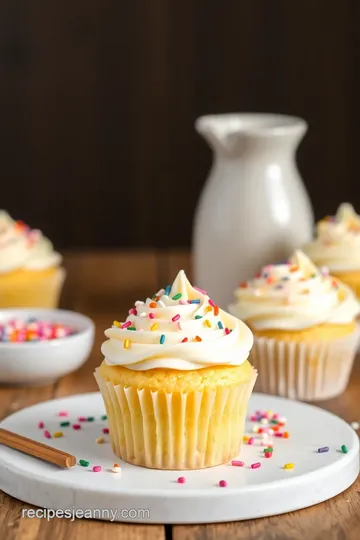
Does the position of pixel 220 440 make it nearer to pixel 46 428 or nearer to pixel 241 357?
pixel 241 357

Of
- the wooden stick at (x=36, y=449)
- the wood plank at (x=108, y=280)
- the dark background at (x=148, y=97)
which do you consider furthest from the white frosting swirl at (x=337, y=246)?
the dark background at (x=148, y=97)

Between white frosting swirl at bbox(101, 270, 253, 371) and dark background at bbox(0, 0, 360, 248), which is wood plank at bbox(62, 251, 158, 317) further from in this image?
dark background at bbox(0, 0, 360, 248)

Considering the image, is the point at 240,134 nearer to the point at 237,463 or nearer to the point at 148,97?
the point at 237,463

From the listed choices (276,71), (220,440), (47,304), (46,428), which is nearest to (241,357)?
(220,440)

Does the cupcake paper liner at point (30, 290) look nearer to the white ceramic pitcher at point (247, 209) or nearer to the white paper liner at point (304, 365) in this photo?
the white ceramic pitcher at point (247, 209)

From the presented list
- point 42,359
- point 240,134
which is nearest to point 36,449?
point 42,359
